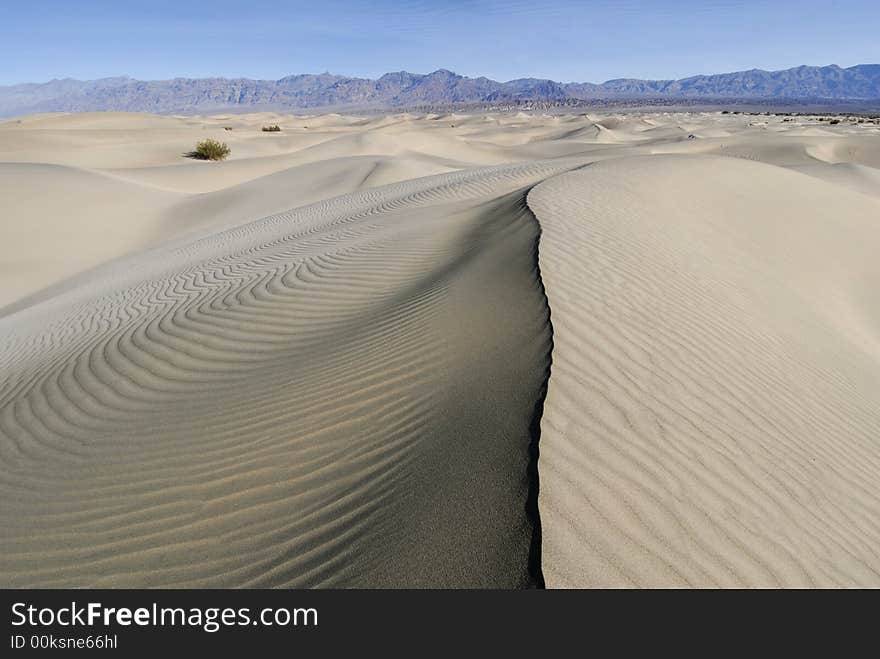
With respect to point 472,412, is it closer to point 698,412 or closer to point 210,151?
→ point 698,412

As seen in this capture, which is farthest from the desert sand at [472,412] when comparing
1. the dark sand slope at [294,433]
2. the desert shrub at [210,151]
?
the desert shrub at [210,151]

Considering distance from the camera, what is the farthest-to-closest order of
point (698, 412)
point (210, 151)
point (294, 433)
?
1. point (210, 151)
2. point (294, 433)
3. point (698, 412)

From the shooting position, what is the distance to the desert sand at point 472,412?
2.70 meters

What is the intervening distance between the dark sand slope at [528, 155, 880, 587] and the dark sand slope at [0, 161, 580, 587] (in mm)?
301

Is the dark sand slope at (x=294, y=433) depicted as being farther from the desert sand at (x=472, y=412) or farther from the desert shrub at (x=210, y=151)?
the desert shrub at (x=210, y=151)

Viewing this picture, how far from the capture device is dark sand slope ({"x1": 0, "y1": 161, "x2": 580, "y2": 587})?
2.74 m

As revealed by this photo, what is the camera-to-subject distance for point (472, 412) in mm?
3391

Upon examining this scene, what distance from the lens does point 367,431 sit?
11.7 feet

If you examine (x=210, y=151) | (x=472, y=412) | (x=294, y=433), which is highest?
(x=472, y=412)

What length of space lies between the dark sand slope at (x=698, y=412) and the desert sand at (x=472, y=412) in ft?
0.06

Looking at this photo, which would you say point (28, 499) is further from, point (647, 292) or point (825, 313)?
point (825, 313)

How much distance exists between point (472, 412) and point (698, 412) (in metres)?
1.43

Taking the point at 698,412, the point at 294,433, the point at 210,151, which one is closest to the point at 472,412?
the point at 294,433

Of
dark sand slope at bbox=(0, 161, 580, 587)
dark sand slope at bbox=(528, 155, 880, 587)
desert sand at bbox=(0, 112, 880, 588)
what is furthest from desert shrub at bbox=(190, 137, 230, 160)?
dark sand slope at bbox=(528, 155, 880, 587)
